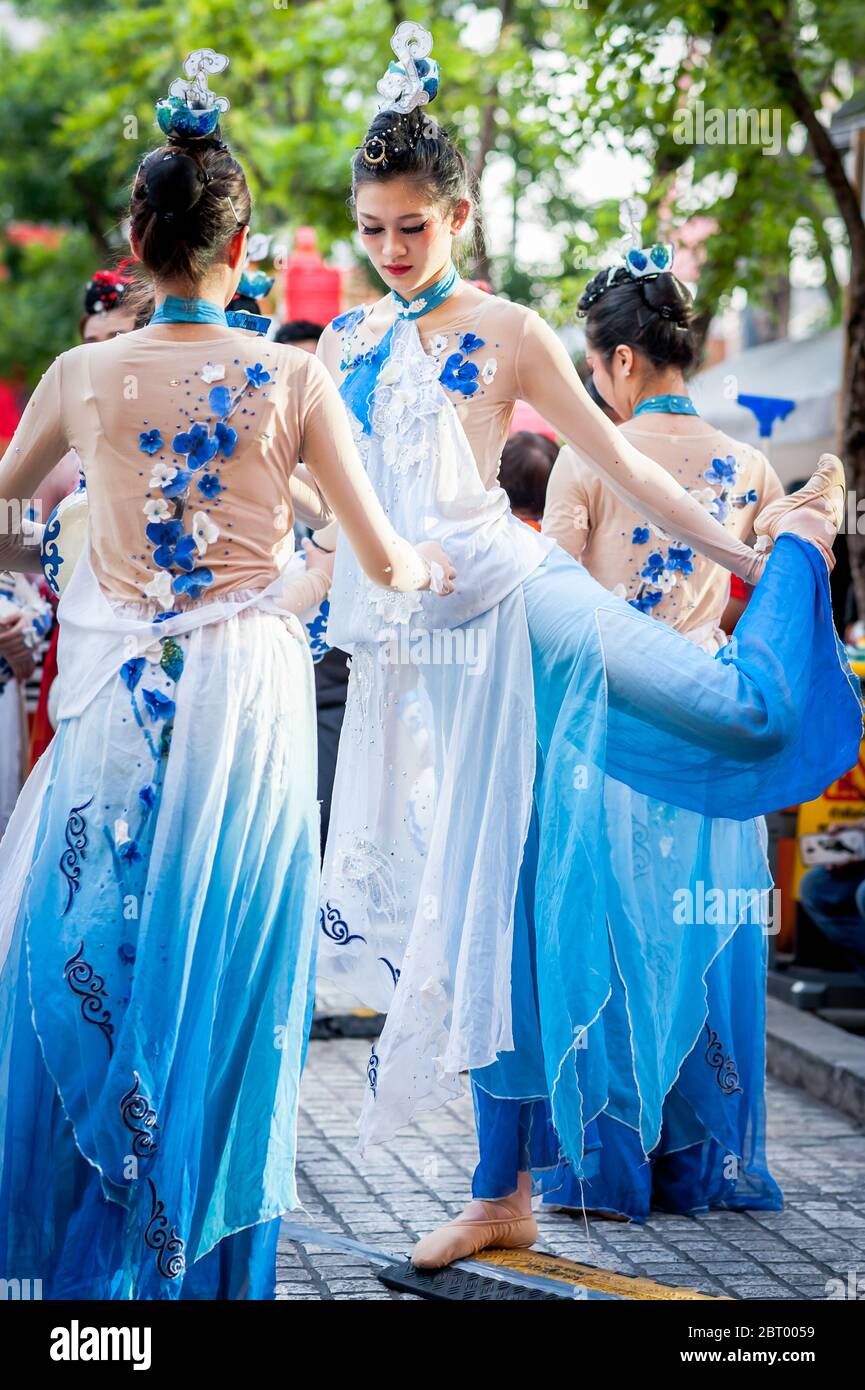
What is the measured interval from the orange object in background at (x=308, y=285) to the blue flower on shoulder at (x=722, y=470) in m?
10.2

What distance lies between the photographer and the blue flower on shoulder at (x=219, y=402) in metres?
3.23

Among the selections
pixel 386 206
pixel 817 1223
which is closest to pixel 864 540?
pixel 817 1223

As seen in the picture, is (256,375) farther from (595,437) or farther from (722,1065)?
(722,1065)

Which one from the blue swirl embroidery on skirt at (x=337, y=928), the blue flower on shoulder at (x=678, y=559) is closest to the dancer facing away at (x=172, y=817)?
the blue swirl embroidery on skirt at (x=337, y=928)

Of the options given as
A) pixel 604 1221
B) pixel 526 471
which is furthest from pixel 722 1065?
pixel 526 471

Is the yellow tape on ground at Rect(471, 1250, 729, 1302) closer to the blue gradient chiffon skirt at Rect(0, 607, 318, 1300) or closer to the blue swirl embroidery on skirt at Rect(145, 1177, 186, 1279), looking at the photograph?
the blue gradient chiffon skirt at Rect(0, 607, 318, 1300)

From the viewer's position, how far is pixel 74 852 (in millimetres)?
3236

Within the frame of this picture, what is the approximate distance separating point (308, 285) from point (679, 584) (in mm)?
10591

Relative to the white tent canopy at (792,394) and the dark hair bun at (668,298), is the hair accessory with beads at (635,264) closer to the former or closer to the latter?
the dark hair bun at (668,298)

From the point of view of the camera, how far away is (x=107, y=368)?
324 cm

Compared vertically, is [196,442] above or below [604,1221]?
above
